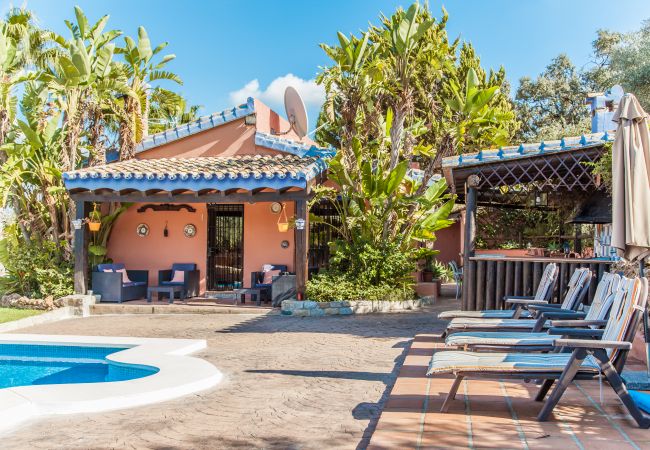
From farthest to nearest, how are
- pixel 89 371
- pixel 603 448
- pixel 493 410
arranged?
pixel 89 371, pixel 493 410, pixel 603 448

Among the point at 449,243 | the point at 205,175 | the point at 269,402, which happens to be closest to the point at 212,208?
the point at 205,175

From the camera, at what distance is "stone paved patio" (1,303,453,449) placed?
5.05 metres

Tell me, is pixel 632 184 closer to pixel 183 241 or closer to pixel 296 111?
pixel 296 111

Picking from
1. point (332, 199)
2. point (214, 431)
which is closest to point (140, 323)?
point (332, 199)

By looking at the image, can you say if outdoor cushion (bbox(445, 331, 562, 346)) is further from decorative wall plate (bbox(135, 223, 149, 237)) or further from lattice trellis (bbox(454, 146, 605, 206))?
decorative wall plate (bbox(135, 223, 149, 237))

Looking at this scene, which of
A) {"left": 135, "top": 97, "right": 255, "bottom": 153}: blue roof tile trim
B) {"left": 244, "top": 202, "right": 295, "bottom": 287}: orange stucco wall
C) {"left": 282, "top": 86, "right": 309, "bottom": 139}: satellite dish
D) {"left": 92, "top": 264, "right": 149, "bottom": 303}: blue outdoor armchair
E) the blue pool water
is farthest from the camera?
{"left": 135, "top": 97, "right": 255, "bottom": 153}: blue roof tile trim

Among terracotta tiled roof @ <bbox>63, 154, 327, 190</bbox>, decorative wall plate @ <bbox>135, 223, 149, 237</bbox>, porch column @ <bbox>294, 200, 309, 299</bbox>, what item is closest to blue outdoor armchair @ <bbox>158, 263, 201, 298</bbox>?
decorative wall plate @ <bbox>135, 223, 149, 237</bbox>

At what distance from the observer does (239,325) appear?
12.6m

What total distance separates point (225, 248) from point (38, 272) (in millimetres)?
4807

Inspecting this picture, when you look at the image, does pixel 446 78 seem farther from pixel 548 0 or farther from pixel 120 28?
pixel 120 28

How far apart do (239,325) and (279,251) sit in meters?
4.68

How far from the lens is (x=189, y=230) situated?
57.4 ft

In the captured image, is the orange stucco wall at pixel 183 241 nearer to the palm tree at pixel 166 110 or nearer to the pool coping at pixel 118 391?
the palm tree at pixel 166 110

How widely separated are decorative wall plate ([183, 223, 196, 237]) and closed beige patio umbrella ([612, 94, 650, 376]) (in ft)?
41.8
